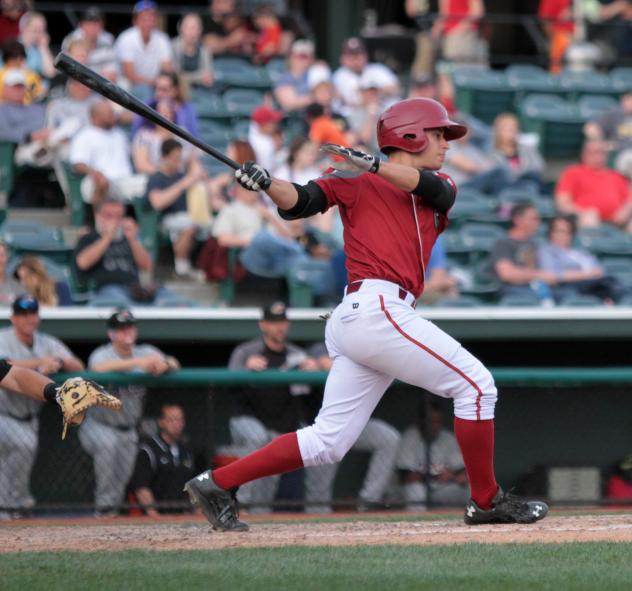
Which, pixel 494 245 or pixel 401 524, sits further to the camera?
pixel 494 245

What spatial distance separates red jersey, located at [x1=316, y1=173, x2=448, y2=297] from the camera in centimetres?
519

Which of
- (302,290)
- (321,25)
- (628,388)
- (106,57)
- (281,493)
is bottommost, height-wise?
(281,493)

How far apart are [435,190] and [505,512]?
4.57 ft

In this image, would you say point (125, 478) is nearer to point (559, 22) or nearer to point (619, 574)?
point (619, 574)

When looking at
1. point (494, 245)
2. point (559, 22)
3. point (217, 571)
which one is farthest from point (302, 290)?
point (559, 22)

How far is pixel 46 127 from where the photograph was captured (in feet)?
33.0

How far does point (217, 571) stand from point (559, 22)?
32.9 ft

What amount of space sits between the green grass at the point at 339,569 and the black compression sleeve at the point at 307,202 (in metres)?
1.26

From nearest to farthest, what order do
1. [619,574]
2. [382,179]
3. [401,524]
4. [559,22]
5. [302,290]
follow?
[619,574]
[382,179]
[401,524]
[302,290]
[559,22]

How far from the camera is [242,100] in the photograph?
1161 centimetres

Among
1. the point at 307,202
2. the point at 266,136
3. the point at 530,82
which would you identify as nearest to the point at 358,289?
the point at 307,202

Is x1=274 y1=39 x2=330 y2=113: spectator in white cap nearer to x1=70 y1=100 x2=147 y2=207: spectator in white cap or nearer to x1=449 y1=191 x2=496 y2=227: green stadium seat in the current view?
x1=449 y1=191 x2=496 y2=227: green stadium seat

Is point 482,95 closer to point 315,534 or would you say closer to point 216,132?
point 216,132

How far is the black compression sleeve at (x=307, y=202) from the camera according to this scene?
16.4ft
